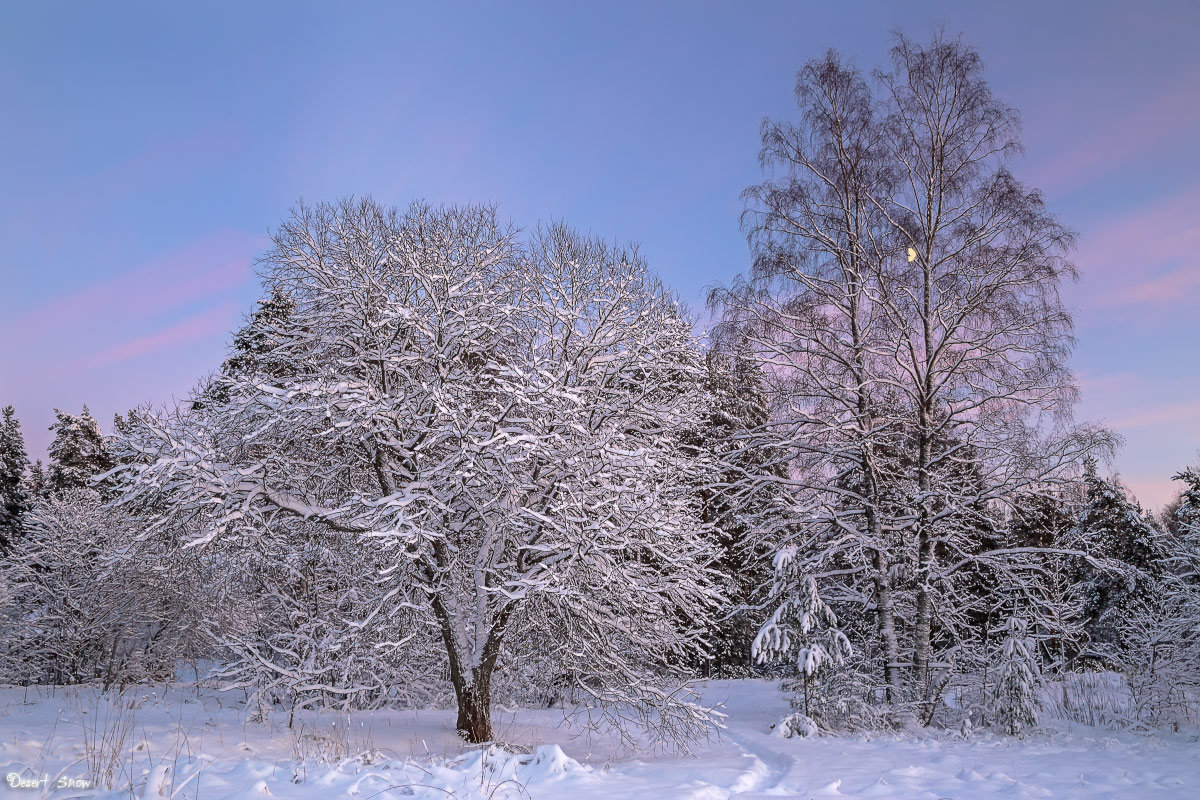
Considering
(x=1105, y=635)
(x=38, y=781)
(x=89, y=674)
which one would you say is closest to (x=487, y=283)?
(x=38, y=781)

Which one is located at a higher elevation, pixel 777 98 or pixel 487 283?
pixel 777 98

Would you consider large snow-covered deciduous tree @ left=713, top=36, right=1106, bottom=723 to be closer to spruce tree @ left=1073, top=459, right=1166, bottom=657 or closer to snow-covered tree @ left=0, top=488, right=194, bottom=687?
spruce tree @ left=1073, top=459, right=1166, bottom=657

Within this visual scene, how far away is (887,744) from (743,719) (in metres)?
4.81

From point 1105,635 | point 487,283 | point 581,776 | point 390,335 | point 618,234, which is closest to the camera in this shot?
point 581,776

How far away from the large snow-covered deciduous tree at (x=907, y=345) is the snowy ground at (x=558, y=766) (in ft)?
9.27

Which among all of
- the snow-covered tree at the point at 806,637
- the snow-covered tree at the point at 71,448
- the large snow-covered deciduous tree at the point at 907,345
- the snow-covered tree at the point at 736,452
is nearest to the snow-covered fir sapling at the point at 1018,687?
the large snow-covered deciduous tree at the point at 907,345

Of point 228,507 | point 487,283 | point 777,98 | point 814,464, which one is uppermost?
point 777,98

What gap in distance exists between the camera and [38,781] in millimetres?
4801

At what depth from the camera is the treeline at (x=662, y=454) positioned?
8.57 metres

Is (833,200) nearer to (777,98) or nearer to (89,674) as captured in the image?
(777,98)

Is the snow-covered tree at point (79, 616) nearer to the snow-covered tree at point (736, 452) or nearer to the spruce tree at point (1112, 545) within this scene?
the snow-covered tree at point (736, 452)

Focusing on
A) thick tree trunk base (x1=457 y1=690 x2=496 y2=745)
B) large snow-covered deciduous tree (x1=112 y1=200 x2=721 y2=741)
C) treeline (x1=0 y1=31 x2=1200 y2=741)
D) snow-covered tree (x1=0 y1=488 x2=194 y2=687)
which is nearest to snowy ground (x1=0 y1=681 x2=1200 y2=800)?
thick tree trunk base (x1=457 y1=690 x2=496 y2=745)

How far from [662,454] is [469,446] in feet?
9.36

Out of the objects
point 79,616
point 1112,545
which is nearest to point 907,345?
point 1112,545
